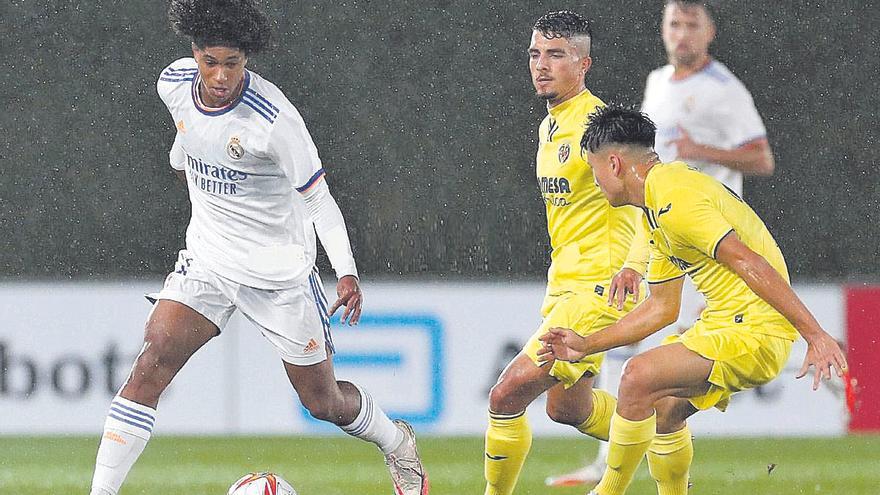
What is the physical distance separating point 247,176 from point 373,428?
3.24ft

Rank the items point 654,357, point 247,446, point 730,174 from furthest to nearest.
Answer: point 247,446 < point 730,174 < point 654,357

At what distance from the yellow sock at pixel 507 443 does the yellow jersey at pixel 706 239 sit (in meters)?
0.68

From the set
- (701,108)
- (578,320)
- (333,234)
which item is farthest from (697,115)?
(333,234)

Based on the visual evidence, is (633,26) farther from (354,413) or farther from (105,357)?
(354,413)

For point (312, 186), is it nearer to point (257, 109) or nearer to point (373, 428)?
point (257, 109)

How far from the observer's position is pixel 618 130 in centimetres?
430

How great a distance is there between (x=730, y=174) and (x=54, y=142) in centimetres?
535

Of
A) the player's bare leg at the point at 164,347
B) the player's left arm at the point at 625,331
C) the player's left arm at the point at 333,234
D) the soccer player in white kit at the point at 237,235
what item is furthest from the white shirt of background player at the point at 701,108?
the player's bare leg at the point at 164,347

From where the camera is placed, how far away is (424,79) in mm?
10188

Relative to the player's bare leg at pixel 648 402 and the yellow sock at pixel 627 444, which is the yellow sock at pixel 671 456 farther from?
the yellow sock at pixel 627 444

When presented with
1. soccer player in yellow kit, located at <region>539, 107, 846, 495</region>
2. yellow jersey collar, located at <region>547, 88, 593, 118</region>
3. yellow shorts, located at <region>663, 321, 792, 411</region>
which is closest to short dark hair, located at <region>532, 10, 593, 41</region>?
yellow jersey collar, located at <region>547, 88, 593, 118</region>

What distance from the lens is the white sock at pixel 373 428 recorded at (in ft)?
16.1

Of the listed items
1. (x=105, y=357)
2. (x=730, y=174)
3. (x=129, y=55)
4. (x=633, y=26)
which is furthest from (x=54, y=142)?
(x=730, y=174)

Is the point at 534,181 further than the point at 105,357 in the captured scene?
Yes
